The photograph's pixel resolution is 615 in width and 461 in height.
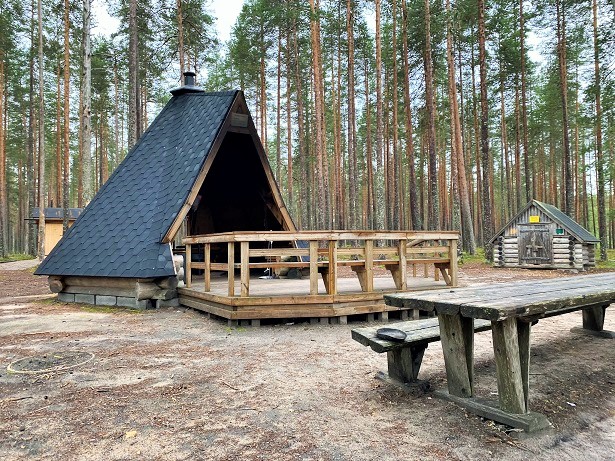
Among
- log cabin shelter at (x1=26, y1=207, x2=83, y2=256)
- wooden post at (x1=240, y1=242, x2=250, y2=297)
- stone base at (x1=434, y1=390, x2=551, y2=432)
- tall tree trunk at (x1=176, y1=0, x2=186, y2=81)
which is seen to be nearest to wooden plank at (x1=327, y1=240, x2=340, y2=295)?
wooden post at (x1=240, y1=242, x2=250, y2=297)

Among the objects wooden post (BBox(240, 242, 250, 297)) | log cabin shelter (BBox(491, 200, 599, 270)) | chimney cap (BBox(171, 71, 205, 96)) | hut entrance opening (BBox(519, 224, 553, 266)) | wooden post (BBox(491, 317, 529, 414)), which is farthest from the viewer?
hut entrance opening (BBox(519, 224, 553, 266))

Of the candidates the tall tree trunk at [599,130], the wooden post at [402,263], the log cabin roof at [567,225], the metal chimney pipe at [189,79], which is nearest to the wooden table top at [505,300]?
the wooden post at [402,263]

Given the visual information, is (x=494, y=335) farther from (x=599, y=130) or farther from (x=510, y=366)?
(x=599, y=130)

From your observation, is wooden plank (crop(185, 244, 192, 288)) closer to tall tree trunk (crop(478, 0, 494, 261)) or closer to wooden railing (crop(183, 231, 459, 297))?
wooden railing (crop(183, 231, 459, 297))

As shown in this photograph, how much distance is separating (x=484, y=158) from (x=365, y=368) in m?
14.8

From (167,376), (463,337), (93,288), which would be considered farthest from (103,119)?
(463,337)

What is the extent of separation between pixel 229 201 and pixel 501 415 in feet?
32.6

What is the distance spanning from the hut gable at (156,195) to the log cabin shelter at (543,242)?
35.7 ft

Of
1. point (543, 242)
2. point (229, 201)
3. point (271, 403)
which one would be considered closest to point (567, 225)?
point (543, 242)

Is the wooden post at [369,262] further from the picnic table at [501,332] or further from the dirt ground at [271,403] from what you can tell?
the picnic table at [501,332]

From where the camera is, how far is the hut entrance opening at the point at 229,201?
1077 centimetres

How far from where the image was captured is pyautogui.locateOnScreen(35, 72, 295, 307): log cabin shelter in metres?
6.86

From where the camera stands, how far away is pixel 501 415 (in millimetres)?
2383

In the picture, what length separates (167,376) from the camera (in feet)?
11.2
